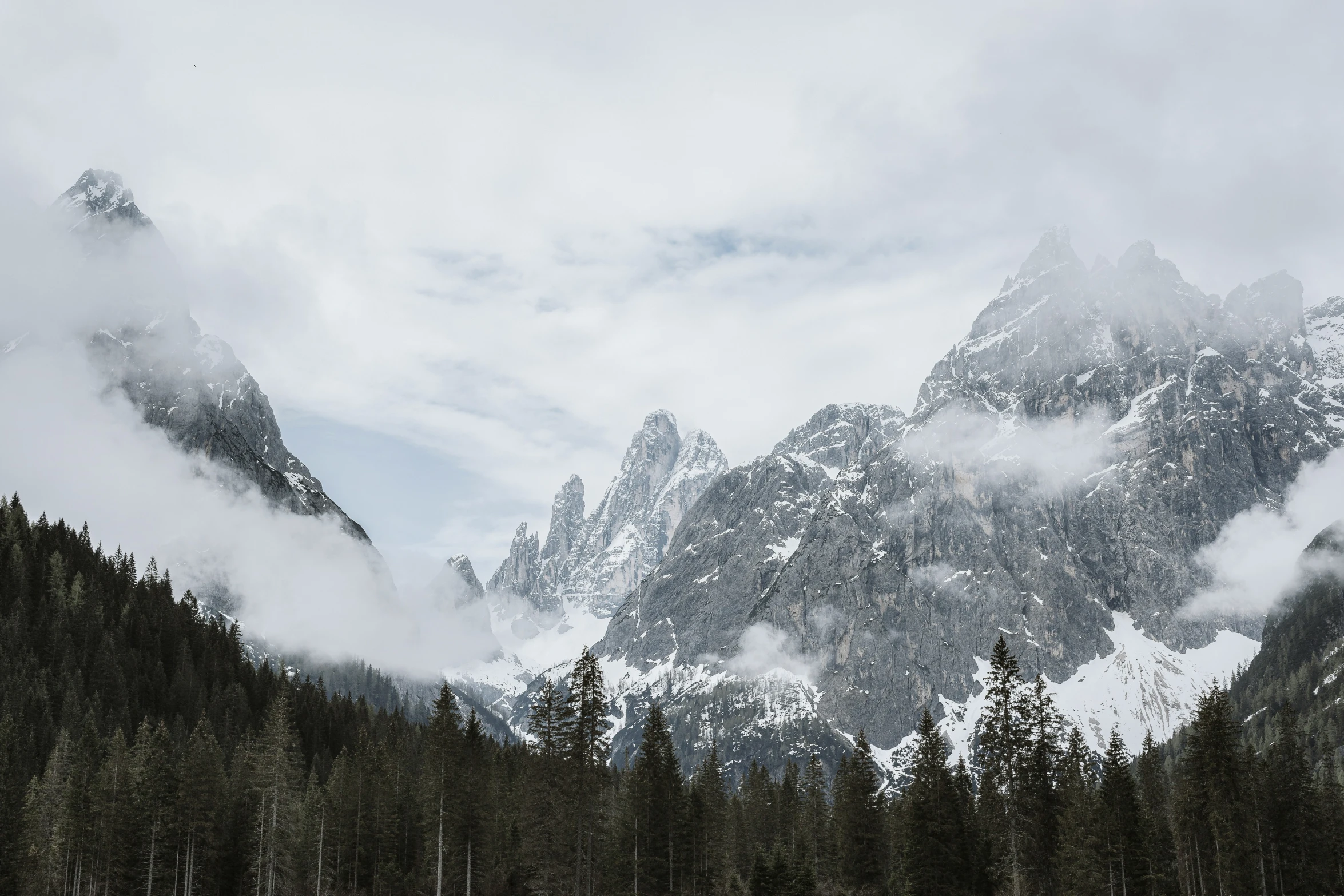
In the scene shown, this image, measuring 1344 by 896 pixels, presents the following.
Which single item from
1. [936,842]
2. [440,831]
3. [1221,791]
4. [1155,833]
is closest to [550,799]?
[440,831]

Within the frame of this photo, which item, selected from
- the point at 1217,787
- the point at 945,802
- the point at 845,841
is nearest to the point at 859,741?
the point at 845,841

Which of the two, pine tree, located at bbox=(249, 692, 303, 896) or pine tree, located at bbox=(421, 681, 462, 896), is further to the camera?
pine tree, located at bbox=(249, 692, 303, 896)

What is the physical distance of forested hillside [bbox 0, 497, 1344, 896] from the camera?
208 feet

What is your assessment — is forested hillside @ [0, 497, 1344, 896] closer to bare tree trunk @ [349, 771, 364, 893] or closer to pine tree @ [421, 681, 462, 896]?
pine tree @ [421, 681, 462, 896]

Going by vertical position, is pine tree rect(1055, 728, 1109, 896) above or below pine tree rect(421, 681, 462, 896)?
below

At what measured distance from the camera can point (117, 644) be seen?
129500 mm

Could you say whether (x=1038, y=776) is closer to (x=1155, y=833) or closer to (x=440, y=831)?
(x=1155, y=833)

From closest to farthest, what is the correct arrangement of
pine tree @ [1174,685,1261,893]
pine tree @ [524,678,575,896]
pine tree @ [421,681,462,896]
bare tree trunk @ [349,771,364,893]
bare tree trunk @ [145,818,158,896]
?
pine tree @ [1174,685,1261,893] < pine tree @ [524,678,575,896] < pine tree @ [421,681,462,896] < bare tree trunk @ [145,818,158,896] < bare tree trunk @ [349,771,364,893]

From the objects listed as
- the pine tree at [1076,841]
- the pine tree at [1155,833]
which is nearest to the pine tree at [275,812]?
the pine tree at [1076,841]

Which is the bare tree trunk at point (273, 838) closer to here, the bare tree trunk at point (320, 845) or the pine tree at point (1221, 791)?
the bare tree trunk at point (320, 845)

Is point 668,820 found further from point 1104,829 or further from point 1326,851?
point 1326,851

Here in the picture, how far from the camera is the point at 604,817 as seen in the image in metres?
73.8

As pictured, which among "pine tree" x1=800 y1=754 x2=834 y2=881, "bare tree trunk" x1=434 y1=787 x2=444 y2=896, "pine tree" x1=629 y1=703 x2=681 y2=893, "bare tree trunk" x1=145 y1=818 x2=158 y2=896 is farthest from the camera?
"pine tree" x1=800 y1=754 x2=834 y2=881

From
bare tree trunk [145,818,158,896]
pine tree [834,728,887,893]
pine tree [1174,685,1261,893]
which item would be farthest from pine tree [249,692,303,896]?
pine tree [1174,685,1261,893]
